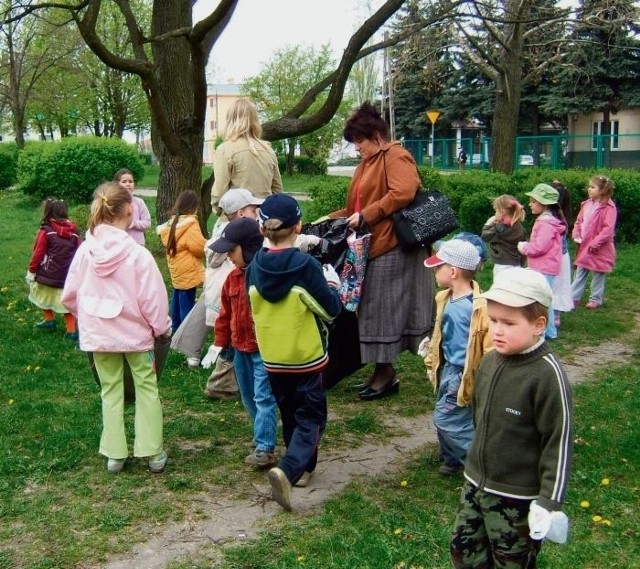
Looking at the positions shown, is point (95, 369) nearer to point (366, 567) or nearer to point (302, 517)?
point (302, 517)

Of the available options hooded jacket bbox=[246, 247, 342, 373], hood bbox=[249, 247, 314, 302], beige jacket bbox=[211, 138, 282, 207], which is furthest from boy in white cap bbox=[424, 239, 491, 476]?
beige jacket bbox=[211, 138, 282, 207]

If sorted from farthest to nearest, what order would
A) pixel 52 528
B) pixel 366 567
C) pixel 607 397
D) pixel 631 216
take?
1. pixel 631 216
2. pixel 607 397
3. pixel 52 528
4. pixel 366 567

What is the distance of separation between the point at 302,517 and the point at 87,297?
5.76 ft

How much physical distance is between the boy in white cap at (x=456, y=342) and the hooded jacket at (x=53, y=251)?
4.80 metres

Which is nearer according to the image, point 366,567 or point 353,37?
point 366,567

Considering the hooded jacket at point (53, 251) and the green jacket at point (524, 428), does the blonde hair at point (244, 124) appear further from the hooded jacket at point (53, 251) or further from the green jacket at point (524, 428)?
the green jacket at point (524, 428)

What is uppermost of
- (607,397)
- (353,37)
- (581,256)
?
(353,37)

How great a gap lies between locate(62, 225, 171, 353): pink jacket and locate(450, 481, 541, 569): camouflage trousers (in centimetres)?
234

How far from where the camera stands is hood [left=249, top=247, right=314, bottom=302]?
4406 mm

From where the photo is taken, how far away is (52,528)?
4258 millimetres

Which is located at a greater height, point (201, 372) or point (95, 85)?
point (95, 85)

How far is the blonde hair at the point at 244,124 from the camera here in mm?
6380

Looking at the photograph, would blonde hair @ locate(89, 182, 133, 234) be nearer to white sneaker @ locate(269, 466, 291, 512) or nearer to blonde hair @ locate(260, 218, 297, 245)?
blonde hair @ locate(260, 218, 297, 245)

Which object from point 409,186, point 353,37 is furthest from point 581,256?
point 409,186
